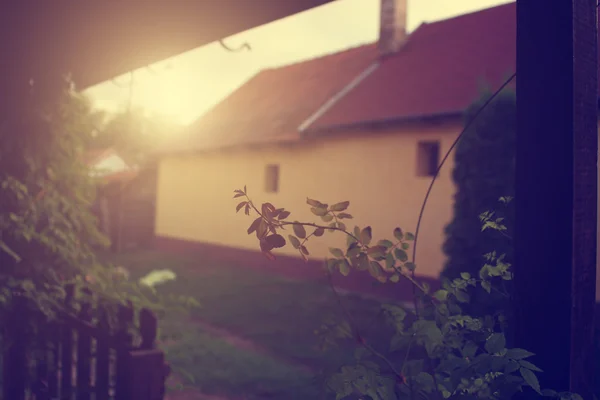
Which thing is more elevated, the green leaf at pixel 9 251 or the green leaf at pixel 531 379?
the green leaf at pixel 9 251

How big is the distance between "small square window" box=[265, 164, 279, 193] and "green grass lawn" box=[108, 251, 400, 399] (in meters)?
2.43

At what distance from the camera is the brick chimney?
14797 mm

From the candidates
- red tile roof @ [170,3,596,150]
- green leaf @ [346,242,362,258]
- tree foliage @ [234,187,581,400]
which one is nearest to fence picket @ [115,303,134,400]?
tree foliage @ [234,187,581,400]

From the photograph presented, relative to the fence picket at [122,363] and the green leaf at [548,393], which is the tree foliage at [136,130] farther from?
the green leaf at [548,393]

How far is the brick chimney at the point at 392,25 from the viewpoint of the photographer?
1480 centimetres

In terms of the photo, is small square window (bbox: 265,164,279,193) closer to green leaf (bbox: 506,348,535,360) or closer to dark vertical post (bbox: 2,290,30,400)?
dark vertical post (bbox: 2,290,30,400)

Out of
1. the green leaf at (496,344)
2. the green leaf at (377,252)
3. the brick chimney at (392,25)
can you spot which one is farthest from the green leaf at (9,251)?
the brick chimney at (392,25)

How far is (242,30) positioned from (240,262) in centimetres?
1314

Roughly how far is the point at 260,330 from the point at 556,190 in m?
7.40

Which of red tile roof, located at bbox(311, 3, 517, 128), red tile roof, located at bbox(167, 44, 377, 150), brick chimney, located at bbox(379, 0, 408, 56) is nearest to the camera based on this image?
red tile roof, located at bbox(311, 3, 517, 128)

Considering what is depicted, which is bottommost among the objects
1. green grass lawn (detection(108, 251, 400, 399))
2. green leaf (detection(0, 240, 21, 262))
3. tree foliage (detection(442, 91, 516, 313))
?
green grass lawn (detection(108, 251, 400, 399))

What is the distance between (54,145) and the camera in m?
3.48

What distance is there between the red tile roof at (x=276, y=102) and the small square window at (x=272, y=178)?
0.97 meters

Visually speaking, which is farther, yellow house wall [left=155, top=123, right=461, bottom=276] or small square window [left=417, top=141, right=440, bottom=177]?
small square window [left=417, top=141, right=440, bottom=177]
